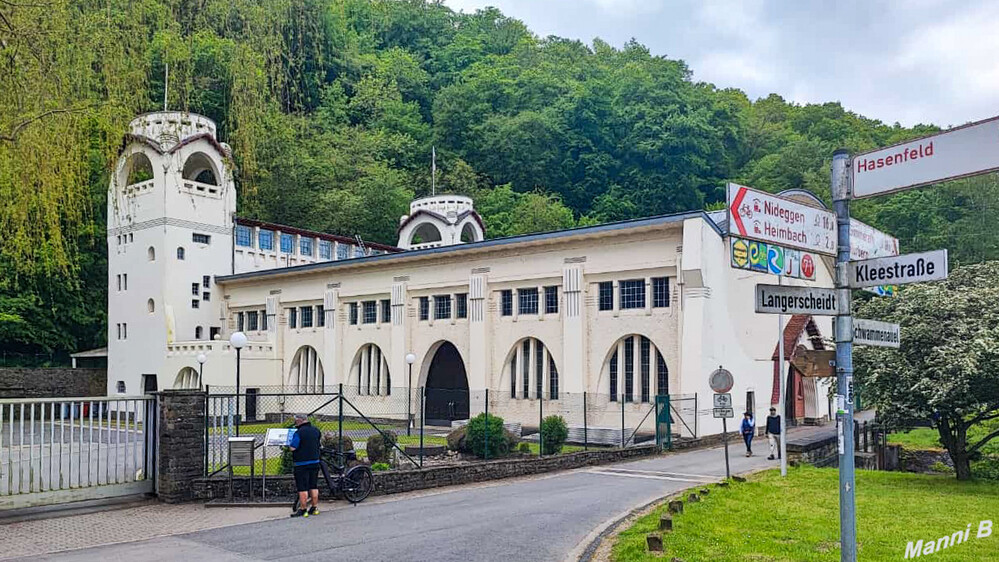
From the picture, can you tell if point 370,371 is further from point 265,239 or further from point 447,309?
point 265,239

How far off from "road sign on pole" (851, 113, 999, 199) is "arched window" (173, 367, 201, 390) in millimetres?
40235

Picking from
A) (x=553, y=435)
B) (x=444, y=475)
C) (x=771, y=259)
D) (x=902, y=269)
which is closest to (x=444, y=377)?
(x=553, y=435)

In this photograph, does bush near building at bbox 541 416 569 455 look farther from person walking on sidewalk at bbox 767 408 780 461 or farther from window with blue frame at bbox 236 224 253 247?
window with blue frame at bbox 236 224 253 247

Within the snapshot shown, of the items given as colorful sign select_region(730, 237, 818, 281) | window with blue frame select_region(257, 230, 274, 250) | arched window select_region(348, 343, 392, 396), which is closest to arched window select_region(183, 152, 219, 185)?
window with blue frame select_region(257, 230, 274, 250)

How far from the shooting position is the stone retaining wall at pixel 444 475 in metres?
15.9

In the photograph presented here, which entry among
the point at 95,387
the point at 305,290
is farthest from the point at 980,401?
the point at 95,387

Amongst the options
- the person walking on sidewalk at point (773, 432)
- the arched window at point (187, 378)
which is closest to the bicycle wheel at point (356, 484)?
the person walking on sidewalk at point (773, 432)

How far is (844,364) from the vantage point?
680 centimetres

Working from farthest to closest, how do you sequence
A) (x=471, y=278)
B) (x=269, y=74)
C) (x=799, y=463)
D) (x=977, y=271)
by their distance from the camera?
1. (x=471, y=278)
2. (x=799, y=463)
3. (x=977, y=271)
4. (x=269, y=74)

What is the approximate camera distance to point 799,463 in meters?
22.0

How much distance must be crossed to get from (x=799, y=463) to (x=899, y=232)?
129 feet

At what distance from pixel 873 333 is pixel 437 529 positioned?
8.01m

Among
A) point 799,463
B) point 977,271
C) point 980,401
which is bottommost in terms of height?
point 799,463

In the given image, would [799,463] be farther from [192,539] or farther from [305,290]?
[305,290]
